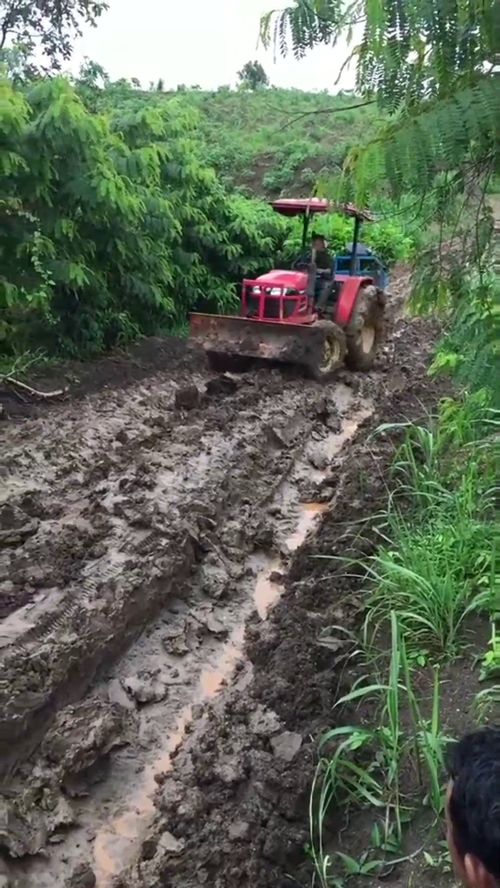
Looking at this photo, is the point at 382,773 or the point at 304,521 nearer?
the point at 382,773

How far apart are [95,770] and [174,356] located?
7928 millimetres

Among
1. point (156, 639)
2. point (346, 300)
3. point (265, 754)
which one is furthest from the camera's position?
point (346, 300)

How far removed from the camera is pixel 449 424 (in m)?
6.11

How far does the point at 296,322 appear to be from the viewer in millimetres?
9766

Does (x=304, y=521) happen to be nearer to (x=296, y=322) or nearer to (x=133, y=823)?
(x=133, y=823)

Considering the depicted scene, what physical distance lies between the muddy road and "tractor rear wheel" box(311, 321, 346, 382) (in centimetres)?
167

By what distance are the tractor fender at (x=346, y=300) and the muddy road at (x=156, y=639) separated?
2.23 metres

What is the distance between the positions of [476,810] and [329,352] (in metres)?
8.92

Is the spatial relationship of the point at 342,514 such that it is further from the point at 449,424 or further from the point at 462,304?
the point at 462,304

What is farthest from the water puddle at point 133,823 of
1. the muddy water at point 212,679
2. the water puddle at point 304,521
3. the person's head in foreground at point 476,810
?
the person's head in foreground at point 476,810

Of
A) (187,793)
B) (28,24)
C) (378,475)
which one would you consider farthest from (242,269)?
(187,793)

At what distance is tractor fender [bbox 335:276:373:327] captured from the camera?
1032cm

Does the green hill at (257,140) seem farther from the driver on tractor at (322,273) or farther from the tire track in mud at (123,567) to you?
the tire track in mud at (123,567)

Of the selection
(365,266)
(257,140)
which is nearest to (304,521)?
(365,266)
